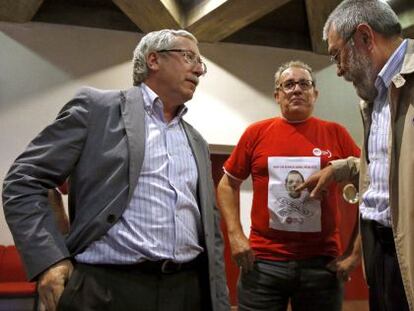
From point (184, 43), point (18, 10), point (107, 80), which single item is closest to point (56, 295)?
point (184, 43)

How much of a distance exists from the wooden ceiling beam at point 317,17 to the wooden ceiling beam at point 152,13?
1383mm

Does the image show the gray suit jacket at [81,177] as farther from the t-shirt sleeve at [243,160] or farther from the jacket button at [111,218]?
the t-shirt sleeve at [243,160]

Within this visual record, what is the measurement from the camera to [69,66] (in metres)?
4.56

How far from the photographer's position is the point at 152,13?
415 centimetres

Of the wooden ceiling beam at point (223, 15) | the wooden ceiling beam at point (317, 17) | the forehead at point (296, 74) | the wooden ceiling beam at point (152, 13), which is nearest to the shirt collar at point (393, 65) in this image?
the forehead at point (296, 74)

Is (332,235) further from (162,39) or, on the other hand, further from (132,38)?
(132,38)

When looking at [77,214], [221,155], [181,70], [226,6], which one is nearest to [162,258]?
[77,214]

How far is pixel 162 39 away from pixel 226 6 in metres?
2.53

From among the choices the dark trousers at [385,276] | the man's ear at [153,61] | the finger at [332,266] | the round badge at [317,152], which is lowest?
the finger at [332,266]

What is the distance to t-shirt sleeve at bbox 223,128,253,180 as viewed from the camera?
2.20 meters

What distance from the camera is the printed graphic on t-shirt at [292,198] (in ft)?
6.45

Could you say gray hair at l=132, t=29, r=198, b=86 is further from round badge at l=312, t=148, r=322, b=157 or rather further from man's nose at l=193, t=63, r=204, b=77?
round badge at l=312, t=148, r=322, b=157

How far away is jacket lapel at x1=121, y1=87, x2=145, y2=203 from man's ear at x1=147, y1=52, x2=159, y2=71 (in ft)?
0.53

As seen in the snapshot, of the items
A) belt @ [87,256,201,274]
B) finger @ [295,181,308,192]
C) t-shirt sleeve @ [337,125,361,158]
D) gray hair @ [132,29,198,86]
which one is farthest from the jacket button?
t-shirt sleeve @ [337,125,361,158]
